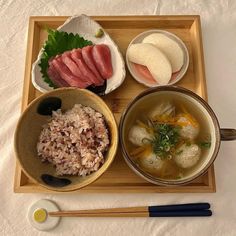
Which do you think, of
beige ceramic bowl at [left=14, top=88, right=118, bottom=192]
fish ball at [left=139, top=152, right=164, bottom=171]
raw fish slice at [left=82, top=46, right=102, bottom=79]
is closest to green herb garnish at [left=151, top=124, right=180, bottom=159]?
fish ball at [left=139, top=152, right=164, bottom=171]

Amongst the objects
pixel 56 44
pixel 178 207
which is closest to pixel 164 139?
pixel 178 207

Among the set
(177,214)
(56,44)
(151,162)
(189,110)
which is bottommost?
(177,214)

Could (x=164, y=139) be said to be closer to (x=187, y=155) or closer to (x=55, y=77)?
(x=187, y=155)

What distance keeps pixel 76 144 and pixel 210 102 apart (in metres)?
0.42

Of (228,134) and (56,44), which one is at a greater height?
(56,44)

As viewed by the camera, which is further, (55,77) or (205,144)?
(55,77)

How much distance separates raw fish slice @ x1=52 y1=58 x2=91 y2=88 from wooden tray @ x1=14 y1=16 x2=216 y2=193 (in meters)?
0.07

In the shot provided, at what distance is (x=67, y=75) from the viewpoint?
99 cm

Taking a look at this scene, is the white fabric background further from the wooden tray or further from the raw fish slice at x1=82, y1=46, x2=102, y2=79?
the raw fish slice at x1=82, y1=46, x2=102, y2=79

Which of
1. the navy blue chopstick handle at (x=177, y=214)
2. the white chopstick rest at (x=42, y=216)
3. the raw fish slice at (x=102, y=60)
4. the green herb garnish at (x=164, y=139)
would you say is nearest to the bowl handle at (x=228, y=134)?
the green herb garnish at (x=164, y=139)

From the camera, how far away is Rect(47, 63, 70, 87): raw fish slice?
99 centimetres

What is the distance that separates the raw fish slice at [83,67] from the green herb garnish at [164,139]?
22 cm

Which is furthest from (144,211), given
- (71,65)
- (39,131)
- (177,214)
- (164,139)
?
(71,65)

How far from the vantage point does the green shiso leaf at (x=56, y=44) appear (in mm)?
992
